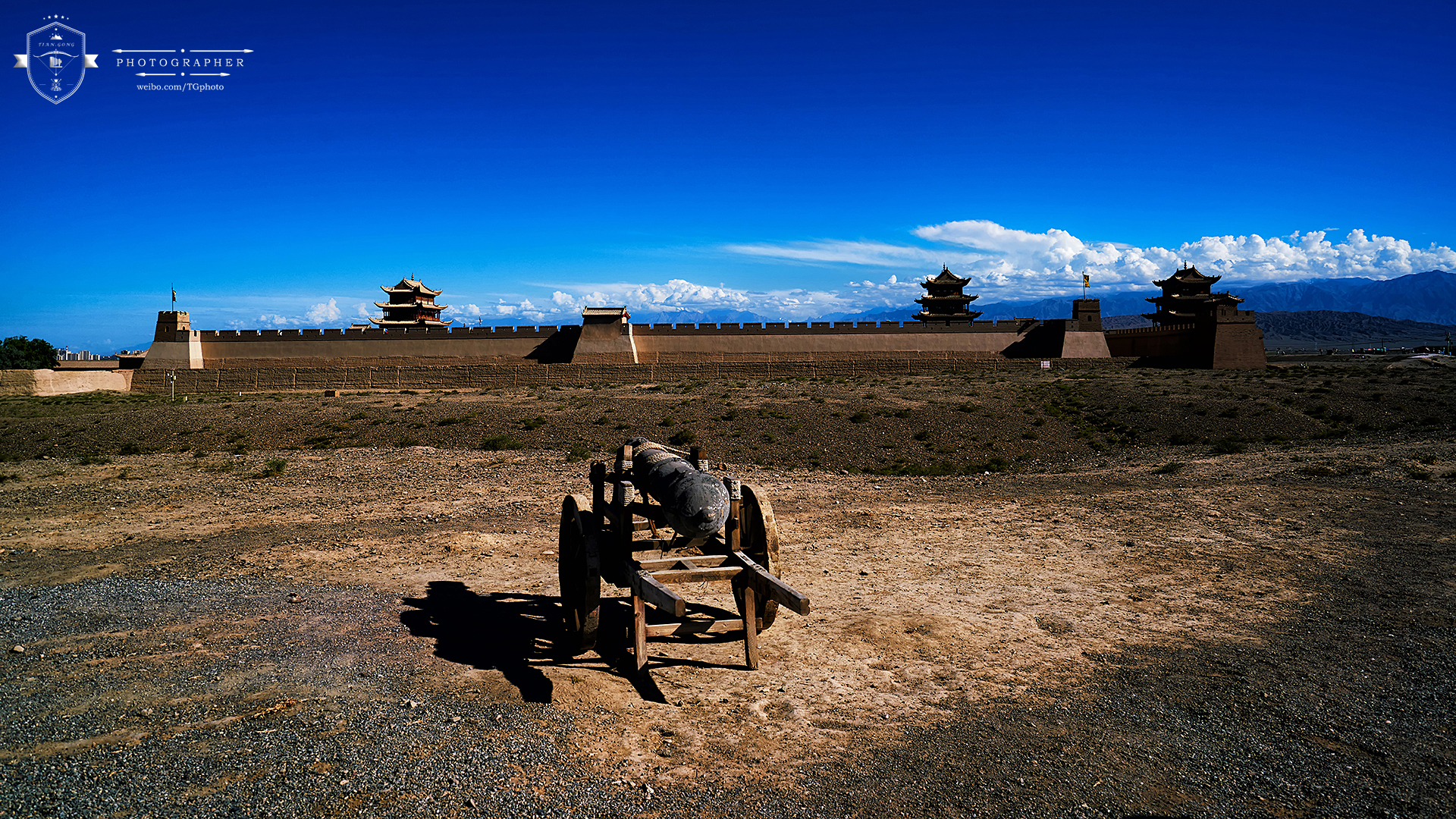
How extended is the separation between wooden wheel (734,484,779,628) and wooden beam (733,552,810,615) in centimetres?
30

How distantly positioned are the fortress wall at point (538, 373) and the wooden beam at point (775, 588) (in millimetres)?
29486

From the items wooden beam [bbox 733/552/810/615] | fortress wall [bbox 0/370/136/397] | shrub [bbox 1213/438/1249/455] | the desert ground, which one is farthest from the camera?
fortress wall [bbox 0/370/136/397]

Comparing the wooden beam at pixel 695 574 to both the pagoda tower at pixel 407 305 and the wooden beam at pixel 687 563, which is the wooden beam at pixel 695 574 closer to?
the wooden beam at pixel 687 563

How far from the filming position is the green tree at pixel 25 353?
62656 mm

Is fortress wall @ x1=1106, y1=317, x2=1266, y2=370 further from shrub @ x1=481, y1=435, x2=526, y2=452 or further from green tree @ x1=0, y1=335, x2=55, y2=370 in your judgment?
green tree @ x1=0, y1=335, x2=55, y2=370

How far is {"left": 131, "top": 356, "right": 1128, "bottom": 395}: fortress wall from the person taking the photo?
35.6 meters

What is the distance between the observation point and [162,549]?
30.1ft

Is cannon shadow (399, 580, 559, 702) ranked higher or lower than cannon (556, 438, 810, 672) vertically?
lower

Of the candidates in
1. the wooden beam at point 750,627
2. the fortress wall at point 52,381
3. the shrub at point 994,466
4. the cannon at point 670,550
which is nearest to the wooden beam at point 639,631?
the cannon at point 670,550

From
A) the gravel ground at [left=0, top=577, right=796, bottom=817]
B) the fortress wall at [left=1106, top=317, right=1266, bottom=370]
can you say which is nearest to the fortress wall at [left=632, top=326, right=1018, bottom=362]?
the fortress wall at [left=1106, top=317, right=1266, bottom=370]

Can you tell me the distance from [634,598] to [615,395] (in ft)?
73.0

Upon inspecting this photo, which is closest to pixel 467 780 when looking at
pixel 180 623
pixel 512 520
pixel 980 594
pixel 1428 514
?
pixel 180 623

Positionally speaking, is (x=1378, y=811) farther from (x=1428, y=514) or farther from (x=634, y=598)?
(x=1428, y=514)

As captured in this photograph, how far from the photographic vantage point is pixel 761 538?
19.5 ft
